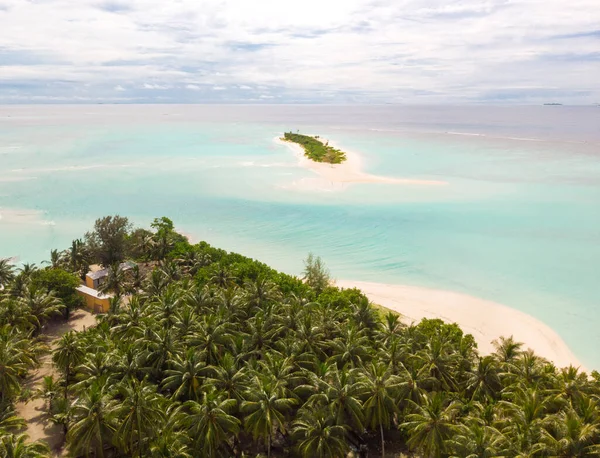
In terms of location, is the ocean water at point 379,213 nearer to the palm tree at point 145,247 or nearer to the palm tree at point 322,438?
the palm tree at point 145,247

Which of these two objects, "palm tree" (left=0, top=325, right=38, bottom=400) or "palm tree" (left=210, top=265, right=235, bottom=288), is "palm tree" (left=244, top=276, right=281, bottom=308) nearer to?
"palm tree" (left=210, top=265, right=235, bottom=288)

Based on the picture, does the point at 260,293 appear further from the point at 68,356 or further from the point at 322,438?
the point at 322,438

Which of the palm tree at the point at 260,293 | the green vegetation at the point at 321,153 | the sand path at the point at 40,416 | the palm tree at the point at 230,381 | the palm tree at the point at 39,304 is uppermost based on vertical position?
the green vegetation at the point at 321,153

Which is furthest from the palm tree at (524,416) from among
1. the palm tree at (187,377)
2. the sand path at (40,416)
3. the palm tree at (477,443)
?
the sand path at (40,416)

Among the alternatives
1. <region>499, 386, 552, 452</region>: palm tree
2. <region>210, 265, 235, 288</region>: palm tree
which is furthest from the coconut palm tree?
<region>210, 265, 235, 288</region>: palm tree

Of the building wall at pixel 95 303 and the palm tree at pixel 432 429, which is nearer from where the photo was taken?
the palm tree at pixel 432 429

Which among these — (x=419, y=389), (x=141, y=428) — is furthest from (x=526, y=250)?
(x=141, y=428)
